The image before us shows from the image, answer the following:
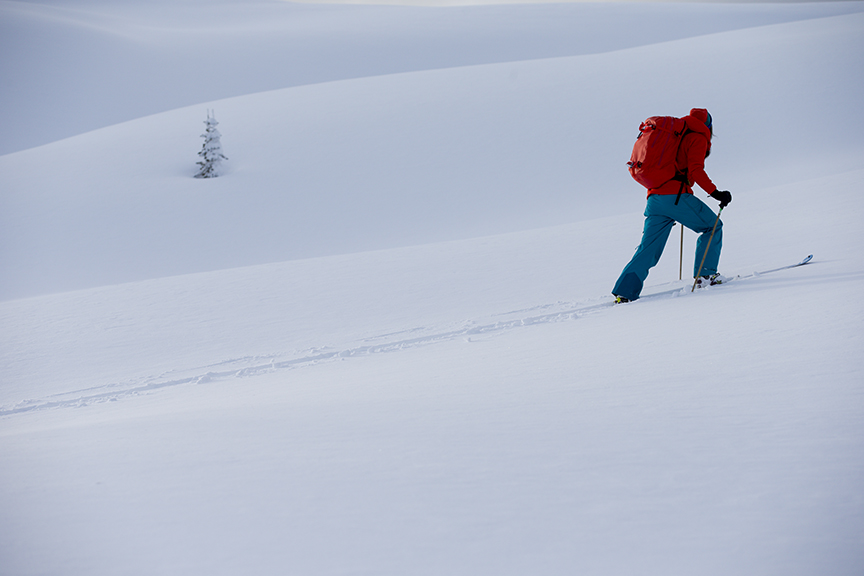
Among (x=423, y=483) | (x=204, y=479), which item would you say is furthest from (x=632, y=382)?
(x=204, y=479)

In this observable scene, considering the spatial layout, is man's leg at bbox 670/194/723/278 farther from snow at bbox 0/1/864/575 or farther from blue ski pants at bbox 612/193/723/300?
snow at bbox 0/1/864/575

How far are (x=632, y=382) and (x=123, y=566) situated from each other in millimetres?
2164

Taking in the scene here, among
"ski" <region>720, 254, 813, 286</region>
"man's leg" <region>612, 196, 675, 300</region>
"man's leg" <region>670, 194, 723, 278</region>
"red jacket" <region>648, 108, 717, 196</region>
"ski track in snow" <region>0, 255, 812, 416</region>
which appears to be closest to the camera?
"ski track in snow" <region>0, 255, 812, 416</region>

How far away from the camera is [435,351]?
4641 mm

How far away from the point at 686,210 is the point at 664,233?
0.26 m

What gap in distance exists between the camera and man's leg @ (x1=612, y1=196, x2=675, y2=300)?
527 centimetres

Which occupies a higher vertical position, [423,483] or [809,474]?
[423,483]

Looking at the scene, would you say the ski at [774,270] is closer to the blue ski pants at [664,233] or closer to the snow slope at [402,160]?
the blue ski pants at [664,233]

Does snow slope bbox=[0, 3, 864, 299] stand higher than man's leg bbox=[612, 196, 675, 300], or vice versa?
snow slope bbox=[0, 3, 864, 299]

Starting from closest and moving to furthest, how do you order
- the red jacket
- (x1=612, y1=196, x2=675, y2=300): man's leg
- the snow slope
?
the red jacket, (x1=612, y1=196, x2=675, y2=300): man's leg, the snow slope

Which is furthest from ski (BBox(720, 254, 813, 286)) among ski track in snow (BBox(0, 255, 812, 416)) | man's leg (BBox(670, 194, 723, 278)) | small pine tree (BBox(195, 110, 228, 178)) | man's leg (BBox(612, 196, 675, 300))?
small pine tree (BBox(195, 110, 228, 178))

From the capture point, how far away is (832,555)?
5.00 ft

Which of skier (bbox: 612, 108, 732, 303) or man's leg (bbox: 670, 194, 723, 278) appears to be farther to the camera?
man's leg (bbox: 670, 194, 723, 278)

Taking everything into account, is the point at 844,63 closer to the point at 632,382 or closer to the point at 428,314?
the point at 428,314
